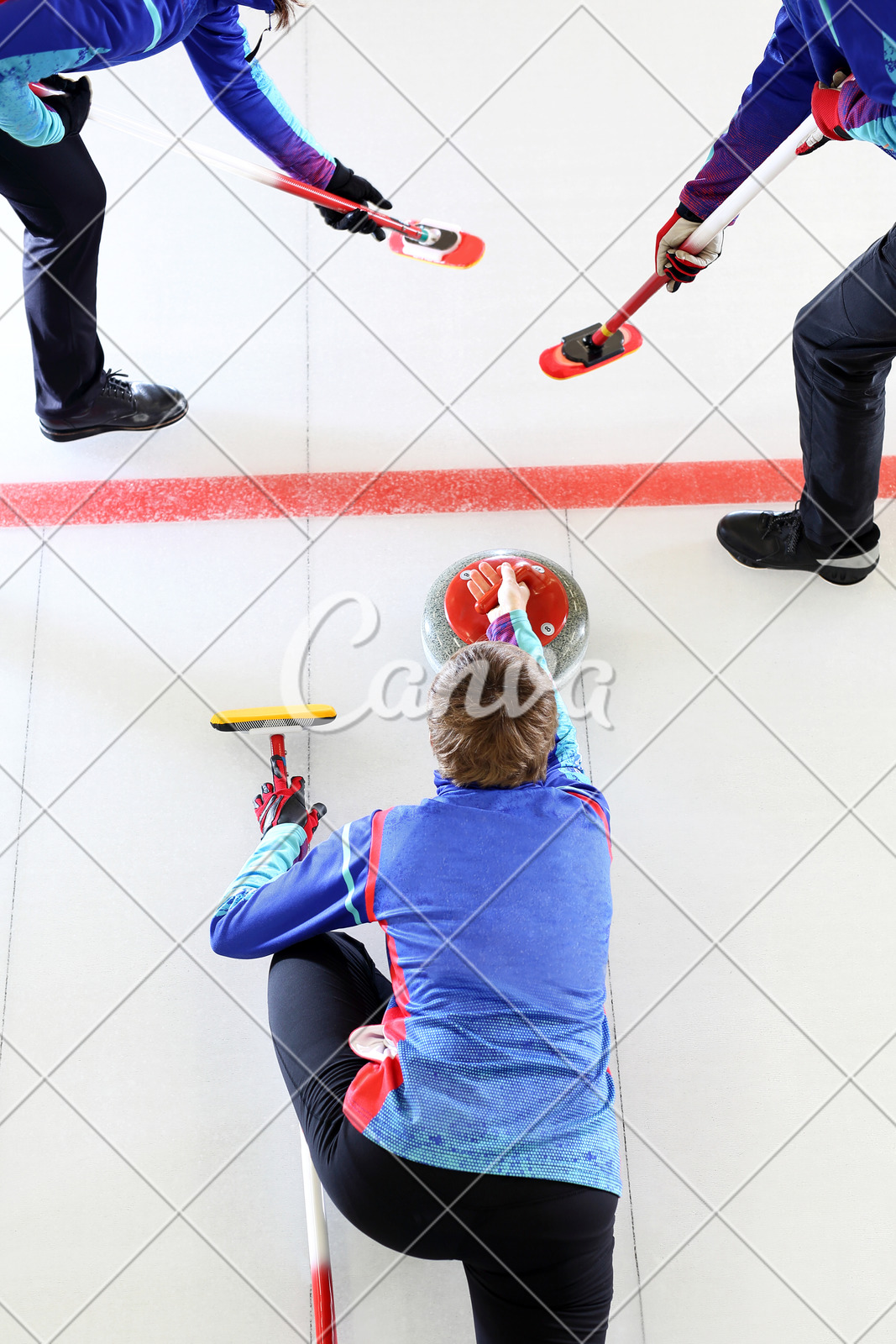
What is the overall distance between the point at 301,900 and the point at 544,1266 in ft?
2.04

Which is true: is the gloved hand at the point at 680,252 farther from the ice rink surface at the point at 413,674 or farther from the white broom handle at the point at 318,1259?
the white broom handle at the point at 318,1259

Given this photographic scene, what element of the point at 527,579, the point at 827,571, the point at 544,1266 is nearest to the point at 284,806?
the point at 527,579

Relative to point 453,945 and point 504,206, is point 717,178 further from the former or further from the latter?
point 453,945

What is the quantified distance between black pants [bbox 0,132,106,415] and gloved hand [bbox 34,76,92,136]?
0.07m

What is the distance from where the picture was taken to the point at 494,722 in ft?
4.74

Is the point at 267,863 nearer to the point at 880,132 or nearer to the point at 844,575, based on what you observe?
the point at 844,575

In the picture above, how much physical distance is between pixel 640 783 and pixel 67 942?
1199 millimetres

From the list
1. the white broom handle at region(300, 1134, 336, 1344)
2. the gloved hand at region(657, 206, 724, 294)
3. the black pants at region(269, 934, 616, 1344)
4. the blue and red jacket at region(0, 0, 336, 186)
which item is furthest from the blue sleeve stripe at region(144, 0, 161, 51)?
the white broom handle at region(300, 1134, 336, 1344)

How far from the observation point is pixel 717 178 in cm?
192

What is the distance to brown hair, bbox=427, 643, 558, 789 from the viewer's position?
4.75ft

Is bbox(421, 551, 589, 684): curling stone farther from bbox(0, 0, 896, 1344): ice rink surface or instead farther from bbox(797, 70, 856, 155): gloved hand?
bbox(797, 70, 856, 155): gloved hand

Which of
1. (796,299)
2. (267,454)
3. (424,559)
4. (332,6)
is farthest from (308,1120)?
(332,6)

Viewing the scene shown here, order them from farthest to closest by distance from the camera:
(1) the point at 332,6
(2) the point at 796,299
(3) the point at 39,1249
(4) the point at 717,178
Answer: (1) the point at 332,6 → (2) the point at 796,299 → (4) the point at 717,178 → (3) the point at 39,1249

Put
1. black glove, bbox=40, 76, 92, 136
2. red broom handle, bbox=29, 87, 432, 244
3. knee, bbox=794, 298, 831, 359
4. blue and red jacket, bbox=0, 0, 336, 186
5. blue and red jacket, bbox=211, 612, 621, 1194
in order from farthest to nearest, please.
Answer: red broom handle, bbox=29, 87, 432, 244 < knee, bbox=794, 298, 831, 359 < black glove, bbox=40, 76, 92, 136 < blue and red jacket, bbox=0, 0, 336, 186 < blue and red jacket, bbox=211, 612, 621, 1194
